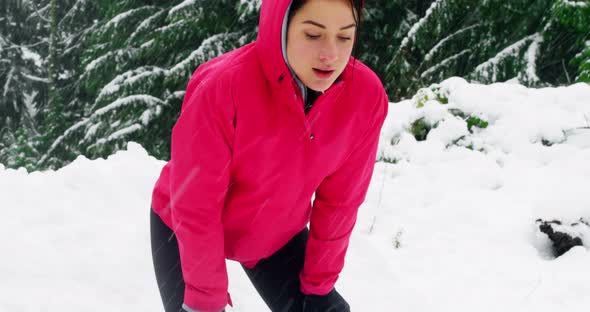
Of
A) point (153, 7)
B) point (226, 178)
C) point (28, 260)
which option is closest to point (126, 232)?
point (28, 260)

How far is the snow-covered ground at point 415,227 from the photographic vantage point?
111 inches

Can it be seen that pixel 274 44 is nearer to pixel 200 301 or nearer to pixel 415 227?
pixel 200 301

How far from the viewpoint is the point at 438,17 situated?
8422mm

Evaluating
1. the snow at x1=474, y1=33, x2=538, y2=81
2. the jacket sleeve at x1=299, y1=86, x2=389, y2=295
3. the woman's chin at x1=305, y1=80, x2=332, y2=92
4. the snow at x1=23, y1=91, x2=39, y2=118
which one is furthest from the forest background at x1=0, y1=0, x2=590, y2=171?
the woman's chin at x1=305, y1=80, x2=332, y2=92

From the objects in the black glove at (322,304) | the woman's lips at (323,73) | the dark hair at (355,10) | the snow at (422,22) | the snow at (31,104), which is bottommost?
the snow at (31,104)

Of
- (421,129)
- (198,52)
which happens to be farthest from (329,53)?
(198,52)

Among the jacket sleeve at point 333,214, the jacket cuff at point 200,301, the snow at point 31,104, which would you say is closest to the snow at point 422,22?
the jacket sleeve at point 333,214

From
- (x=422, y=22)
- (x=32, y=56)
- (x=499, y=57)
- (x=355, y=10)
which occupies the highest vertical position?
(x=355, y=10)

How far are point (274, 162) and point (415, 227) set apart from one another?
2343mm

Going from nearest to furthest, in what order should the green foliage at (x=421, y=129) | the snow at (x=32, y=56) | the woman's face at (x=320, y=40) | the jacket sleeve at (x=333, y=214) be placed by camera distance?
the woman's face at (x=320, y=40)
the jacket sleeve at (x=333, y=214)
the green foliage at (x=421, y=129)
the snow at (x=32, y=56)

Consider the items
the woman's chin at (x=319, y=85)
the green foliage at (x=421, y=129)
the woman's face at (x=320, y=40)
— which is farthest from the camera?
the green foliage at (x=421, y=129)

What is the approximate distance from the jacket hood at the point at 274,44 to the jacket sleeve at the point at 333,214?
46cm

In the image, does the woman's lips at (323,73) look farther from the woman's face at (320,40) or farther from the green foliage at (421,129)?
the green foliage at (421,129)

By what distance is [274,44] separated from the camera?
1.49m
